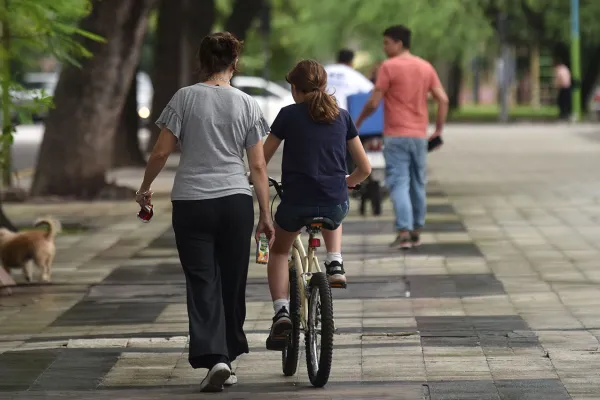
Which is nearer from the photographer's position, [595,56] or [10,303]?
[10,303]

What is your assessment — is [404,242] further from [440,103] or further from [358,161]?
[358,161]

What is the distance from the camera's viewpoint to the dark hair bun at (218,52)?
7352 mm

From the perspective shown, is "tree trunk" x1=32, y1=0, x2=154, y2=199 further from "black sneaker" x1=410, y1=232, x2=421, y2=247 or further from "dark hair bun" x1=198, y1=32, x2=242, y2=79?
"dark hair bun" x1=198, y1=32, x2=242, y2=79

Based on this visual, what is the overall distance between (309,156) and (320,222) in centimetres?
31

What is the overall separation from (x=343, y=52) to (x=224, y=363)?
9741 mm

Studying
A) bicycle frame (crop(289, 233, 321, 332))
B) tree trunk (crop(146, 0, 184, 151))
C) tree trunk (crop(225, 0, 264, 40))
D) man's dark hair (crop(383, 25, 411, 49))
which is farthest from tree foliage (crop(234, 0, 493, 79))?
bicycle frame (crop(289, 233, 321, 332))

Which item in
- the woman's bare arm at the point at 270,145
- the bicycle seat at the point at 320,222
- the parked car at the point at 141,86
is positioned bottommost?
the parked car at the point at 141,86

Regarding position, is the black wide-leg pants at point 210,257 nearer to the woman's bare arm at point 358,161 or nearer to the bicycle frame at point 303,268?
the bicycle frame at point 303,268

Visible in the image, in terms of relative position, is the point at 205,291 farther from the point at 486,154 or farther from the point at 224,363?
the point at 486,154

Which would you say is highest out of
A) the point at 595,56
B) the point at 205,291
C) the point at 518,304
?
the point at 205,291

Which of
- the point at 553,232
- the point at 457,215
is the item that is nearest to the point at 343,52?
the point at 457,215

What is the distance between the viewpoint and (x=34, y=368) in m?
8.17

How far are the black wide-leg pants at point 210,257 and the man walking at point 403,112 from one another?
236 inches

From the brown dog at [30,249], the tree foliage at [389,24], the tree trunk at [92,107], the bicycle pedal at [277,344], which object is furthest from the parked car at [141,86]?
the bicycle pedal at [277,344]
